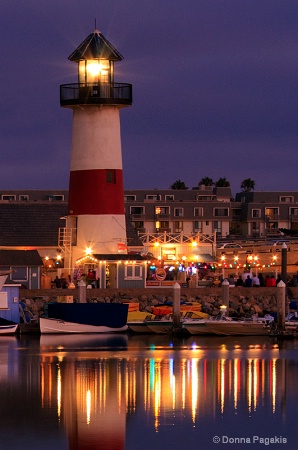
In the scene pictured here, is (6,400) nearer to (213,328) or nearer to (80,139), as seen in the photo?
(213,328)

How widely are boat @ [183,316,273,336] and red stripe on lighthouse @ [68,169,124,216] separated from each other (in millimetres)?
8930

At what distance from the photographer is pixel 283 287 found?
51.4m

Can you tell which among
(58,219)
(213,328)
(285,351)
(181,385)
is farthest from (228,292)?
(181,385)

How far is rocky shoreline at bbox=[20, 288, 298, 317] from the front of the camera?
187 ft

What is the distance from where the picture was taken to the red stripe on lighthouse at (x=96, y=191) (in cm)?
5953

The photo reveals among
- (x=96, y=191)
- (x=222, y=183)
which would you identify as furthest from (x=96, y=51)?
(x=222, y=183)

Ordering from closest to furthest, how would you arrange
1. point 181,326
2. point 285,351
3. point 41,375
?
point 41,375
point 285,351
point 181,326

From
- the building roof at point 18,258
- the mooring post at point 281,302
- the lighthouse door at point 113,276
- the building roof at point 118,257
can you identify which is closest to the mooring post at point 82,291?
the building roof at point 118,257

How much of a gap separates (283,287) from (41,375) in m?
13.3

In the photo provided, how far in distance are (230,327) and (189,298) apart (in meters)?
7.34

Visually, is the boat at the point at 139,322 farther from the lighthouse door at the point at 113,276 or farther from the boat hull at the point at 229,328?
the lighthouse door at the point at 113,276

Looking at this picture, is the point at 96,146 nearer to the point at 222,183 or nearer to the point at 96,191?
the point at 96,191

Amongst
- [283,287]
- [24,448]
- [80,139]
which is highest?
[80,139]

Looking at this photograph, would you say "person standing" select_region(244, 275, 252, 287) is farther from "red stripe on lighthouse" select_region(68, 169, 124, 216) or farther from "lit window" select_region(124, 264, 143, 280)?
"red stripe on lighthouse" select_region(68, 169, 124, 216)
